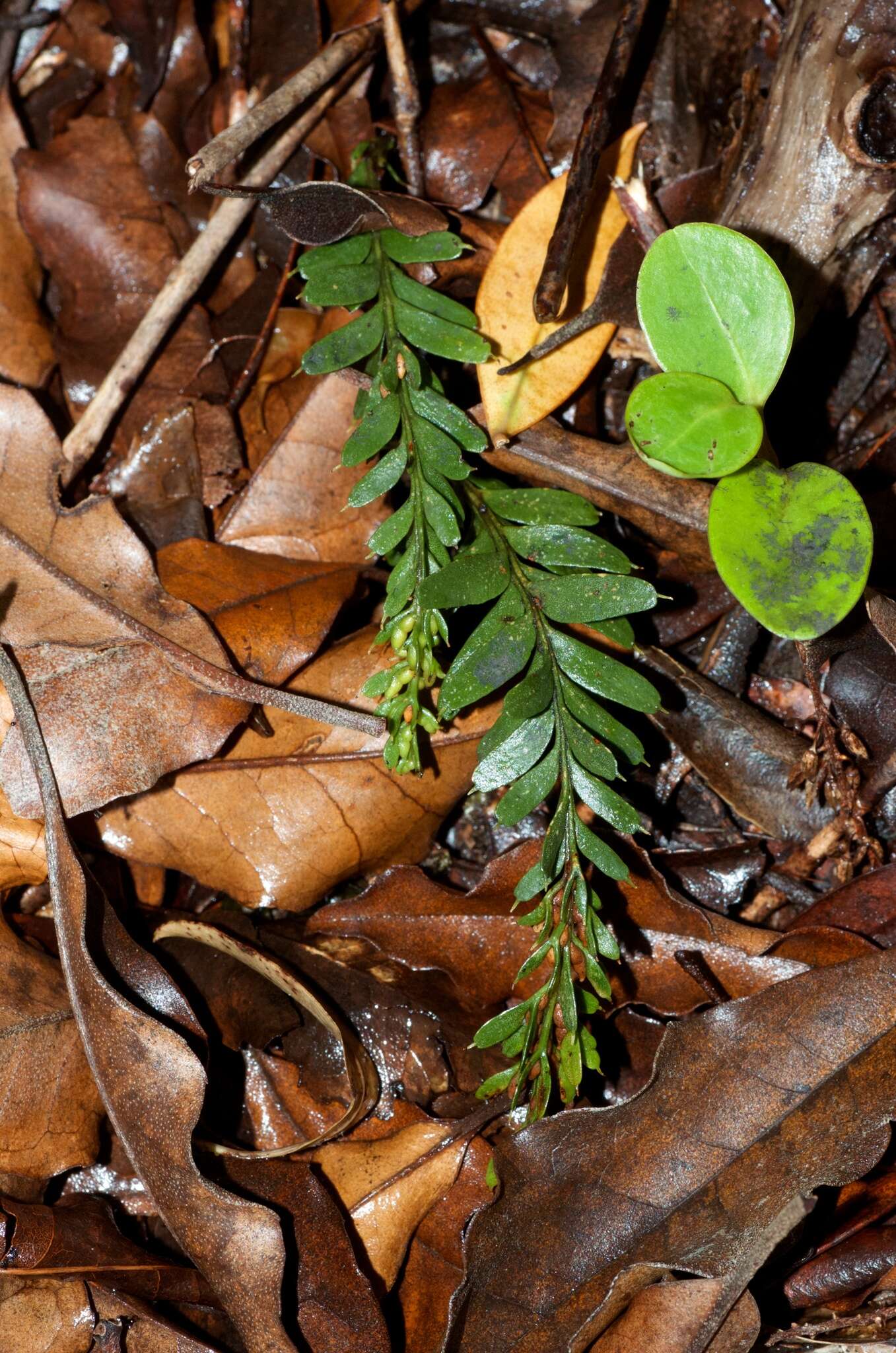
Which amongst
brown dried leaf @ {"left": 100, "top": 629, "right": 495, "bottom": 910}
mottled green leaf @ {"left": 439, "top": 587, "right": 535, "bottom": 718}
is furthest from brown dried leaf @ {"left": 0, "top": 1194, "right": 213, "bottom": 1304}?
mottled green leaf @ {"left": 439, "top": 587, "right": 535, "bottom": 718}

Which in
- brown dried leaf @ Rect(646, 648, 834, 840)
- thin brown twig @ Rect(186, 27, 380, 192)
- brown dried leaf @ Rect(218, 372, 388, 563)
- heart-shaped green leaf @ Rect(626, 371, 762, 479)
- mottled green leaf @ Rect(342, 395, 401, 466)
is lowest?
brown dried leaf @ Rect(646, 648, 834, 840)

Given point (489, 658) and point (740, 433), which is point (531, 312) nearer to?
point (740, 433)

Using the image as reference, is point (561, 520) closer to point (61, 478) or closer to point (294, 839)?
point (294, 839)

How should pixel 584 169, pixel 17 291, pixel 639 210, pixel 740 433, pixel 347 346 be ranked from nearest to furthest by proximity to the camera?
1. pixel 740 433
2. pixel 347 346
3. pixel 584 169
4. pixel 639 210
5. pixel 17 291

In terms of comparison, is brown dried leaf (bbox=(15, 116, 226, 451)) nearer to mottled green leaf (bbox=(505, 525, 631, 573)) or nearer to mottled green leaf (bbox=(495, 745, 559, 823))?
mottled green leaf (bbox=(505, 525, 631, 573))

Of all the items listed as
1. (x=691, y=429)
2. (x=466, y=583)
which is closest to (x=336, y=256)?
(x=466, y=583)

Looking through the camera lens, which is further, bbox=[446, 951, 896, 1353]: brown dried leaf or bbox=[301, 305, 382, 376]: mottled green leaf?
bbox=[301, 305, 382, 376]: mottled green leaf

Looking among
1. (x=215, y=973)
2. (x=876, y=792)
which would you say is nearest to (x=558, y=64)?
(x=876, y=792)

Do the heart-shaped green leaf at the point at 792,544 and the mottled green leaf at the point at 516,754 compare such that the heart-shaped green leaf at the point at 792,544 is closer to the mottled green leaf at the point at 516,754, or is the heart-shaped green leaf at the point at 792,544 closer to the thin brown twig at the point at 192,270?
the mottled green leaf at the point at 516,754
